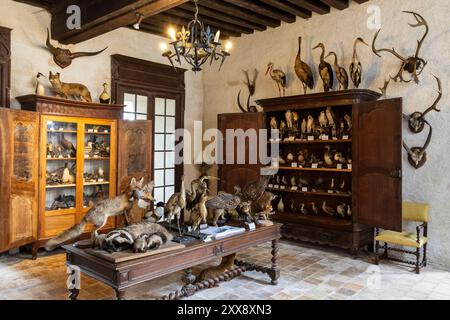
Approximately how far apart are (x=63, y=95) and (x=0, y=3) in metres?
1.44

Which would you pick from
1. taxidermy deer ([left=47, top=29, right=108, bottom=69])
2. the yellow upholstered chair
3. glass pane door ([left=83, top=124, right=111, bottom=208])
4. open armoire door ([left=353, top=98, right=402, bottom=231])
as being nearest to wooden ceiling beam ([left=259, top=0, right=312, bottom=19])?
open armoire door ([left=353, top=98, right=402, bottom=231])

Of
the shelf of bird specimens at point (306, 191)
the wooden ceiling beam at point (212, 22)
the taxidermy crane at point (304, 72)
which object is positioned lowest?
the shelf of bird specimens at point (306, 191)

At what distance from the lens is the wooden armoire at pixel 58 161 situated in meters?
4.45

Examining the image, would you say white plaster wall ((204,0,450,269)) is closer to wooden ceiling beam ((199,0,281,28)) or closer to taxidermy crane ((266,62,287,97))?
taxidermy crane ((266,62,287,97))

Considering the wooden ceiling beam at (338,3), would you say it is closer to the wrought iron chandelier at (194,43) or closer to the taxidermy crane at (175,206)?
the wrought iron chandelier at (194,43)

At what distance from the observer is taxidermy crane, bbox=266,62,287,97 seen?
5957 millimetres

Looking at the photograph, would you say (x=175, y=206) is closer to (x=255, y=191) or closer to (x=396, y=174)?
(x=255, y=191)

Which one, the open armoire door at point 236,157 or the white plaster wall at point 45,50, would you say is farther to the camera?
the open armoire door at point 236,157

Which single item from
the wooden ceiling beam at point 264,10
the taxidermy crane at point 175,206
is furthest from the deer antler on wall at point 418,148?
the taxidermy crane at point 175,206

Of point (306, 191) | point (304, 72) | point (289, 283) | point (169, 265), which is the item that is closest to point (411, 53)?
point (304, 72)

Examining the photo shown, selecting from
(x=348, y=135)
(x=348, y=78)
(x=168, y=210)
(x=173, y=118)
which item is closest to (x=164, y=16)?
(x=173, y=118)

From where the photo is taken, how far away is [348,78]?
5.30 metres

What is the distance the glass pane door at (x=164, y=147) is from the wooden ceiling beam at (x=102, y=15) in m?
2.05

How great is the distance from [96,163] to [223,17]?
3102mm
